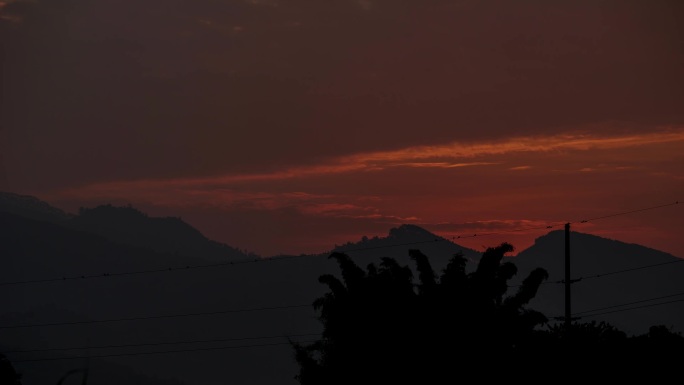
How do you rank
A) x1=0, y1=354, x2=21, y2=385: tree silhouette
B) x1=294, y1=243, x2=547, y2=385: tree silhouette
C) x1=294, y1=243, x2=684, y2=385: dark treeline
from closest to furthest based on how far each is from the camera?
1. x1=294, y1=243, x2=684, y2=385: dark treeline
2. x1=294, y1=243, x2=547, y2=385: tree silhouette
3. x1=0, y1=354, x2=21, y2=385: tree silhouette

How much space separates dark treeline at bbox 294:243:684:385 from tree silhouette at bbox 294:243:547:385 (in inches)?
2.0

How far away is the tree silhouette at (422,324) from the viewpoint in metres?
64.6

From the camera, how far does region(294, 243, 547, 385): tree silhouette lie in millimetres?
64625

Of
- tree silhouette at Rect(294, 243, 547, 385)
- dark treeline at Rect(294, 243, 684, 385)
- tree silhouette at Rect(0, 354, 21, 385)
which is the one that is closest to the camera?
dark treeline at Rect(294, 243, 684, 385)

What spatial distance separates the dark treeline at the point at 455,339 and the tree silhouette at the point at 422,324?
5cm

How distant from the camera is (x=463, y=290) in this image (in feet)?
218

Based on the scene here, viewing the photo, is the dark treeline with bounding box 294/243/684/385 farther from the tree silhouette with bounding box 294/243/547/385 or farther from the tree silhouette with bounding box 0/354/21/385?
the tree silhouette with bounding box 0/354/21/385

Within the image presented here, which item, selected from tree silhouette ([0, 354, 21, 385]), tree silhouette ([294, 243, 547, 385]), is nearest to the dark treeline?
tree silhouette ([294, 243, 547, 385])

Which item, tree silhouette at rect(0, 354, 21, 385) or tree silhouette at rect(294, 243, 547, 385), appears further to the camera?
tree silhouette at rect(0, 354, 21, 385)

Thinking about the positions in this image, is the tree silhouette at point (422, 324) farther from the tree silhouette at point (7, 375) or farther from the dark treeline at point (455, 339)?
the tree silhouette at point (7, 375)

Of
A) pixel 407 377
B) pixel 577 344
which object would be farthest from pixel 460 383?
pixel 577 344

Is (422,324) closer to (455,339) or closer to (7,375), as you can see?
(455,339)

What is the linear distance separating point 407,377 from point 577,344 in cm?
917

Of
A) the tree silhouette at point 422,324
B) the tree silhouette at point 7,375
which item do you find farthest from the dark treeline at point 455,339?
the tree silhouette at point 7,375
